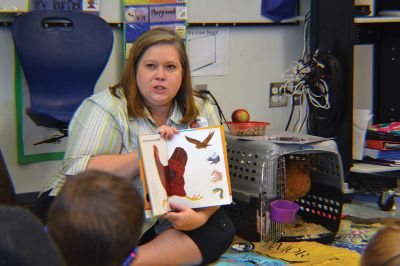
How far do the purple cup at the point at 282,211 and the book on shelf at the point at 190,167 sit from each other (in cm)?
40

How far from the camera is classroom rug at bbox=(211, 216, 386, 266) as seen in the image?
1.78 meters

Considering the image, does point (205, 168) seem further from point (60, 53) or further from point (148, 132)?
point (60, 53)

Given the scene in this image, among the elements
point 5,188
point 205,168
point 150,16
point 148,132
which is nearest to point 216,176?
point 205,168

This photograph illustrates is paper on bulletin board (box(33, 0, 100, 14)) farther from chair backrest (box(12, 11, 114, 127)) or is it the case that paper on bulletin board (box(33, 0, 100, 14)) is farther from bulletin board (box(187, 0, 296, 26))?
bulletin board (box(187, 0, 296, 26))

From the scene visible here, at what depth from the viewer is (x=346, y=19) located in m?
2.35

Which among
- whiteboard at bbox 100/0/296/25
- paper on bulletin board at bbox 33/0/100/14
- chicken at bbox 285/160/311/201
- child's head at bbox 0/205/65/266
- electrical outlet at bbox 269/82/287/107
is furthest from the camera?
electrical outlet at bbox 269/82/287/107

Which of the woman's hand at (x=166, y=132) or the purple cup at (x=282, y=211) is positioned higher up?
the woman's hand at (x=166, y=132)

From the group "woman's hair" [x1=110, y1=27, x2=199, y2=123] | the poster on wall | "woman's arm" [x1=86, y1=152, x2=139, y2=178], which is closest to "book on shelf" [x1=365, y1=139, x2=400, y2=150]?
the poster on wall

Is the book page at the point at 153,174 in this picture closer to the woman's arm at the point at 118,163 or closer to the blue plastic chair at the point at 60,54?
the woman's arm at the point at 118,163

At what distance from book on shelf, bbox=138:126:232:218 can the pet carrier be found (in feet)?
1.23

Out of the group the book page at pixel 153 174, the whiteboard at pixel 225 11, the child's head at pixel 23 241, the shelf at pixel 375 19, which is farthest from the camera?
the whiteboard at pixel 225 11

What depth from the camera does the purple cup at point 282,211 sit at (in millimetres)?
1853

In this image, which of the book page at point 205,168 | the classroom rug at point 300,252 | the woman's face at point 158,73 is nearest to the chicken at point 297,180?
the classroom rug at point 300,252

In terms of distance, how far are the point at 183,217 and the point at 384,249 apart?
0.73 metres
